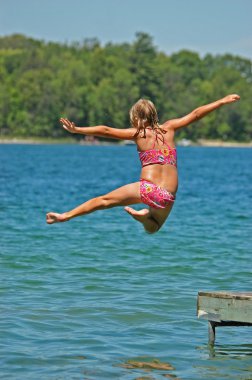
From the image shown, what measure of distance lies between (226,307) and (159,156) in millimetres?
2137

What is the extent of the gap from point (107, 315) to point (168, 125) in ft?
14.8

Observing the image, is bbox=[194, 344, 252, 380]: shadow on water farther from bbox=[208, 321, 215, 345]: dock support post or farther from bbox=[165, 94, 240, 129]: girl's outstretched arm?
bbox=[165, 94, 240, 129]: girl's outstretched arm

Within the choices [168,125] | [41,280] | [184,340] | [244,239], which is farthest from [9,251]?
[168,125]

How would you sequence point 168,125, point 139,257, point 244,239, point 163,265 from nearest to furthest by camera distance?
1. point 168,125
2. point 163,265
3. point 139,257
4. point 244,239

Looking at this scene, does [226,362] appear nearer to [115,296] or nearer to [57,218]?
[57,218]

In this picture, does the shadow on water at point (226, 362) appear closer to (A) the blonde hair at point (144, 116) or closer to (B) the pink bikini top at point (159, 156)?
(B) the pink bikini top at point (159, 156)

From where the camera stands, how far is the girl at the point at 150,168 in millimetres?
11508

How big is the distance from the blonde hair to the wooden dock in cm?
224

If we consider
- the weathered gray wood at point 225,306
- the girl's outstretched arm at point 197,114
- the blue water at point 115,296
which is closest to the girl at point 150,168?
the girl's outstretched arm at point 197,114

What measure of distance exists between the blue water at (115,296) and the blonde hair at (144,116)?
300 cm

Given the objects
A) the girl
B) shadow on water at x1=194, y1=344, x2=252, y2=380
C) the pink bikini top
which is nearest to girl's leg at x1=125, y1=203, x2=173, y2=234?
the girl

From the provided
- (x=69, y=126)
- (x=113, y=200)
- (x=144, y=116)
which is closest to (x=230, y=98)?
(x=144, y=116)

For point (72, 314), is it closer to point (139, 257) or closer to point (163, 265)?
point (163, 265)

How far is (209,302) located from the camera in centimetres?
1247
